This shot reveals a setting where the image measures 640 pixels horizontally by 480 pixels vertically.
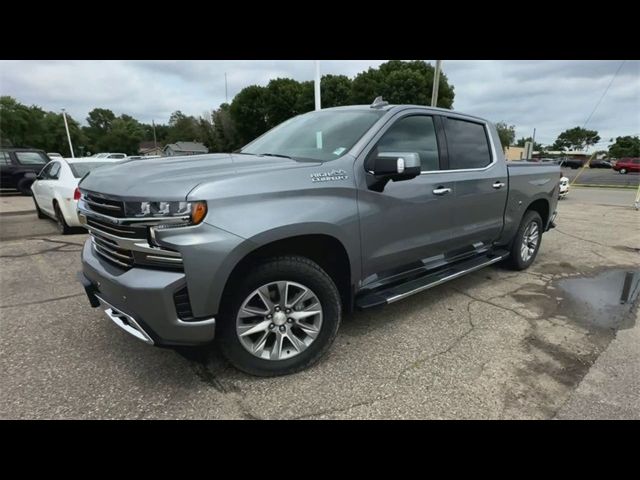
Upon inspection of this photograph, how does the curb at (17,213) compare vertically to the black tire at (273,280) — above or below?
below

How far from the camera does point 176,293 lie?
2117 millimetres

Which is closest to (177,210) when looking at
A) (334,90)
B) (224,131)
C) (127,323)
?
(127,323)

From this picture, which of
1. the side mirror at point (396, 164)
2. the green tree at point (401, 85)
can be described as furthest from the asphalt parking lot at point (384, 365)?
the green tree at point (401, 85)

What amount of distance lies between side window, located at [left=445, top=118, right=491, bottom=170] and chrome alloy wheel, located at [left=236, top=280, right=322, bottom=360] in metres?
2.09

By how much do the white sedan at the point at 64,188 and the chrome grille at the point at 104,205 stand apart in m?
4.51

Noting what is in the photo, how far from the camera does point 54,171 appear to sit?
748 cm

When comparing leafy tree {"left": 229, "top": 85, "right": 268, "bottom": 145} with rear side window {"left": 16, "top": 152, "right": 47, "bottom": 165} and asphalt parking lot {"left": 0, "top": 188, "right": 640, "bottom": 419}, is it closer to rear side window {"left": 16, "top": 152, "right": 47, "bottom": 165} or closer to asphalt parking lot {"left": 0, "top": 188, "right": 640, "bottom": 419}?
rear side window {"left": 16, "top": 152, "right": 47, "bottom": 165}

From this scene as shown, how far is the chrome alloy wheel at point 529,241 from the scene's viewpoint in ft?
16.5

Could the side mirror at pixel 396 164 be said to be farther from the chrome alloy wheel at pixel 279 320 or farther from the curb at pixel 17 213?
the curb at pixel 17 213

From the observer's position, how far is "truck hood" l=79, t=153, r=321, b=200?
215cm

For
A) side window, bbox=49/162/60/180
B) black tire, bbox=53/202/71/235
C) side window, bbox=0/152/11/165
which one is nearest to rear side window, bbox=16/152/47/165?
side window, bbox=0/152/11/165

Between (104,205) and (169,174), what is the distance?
1.48 ft
